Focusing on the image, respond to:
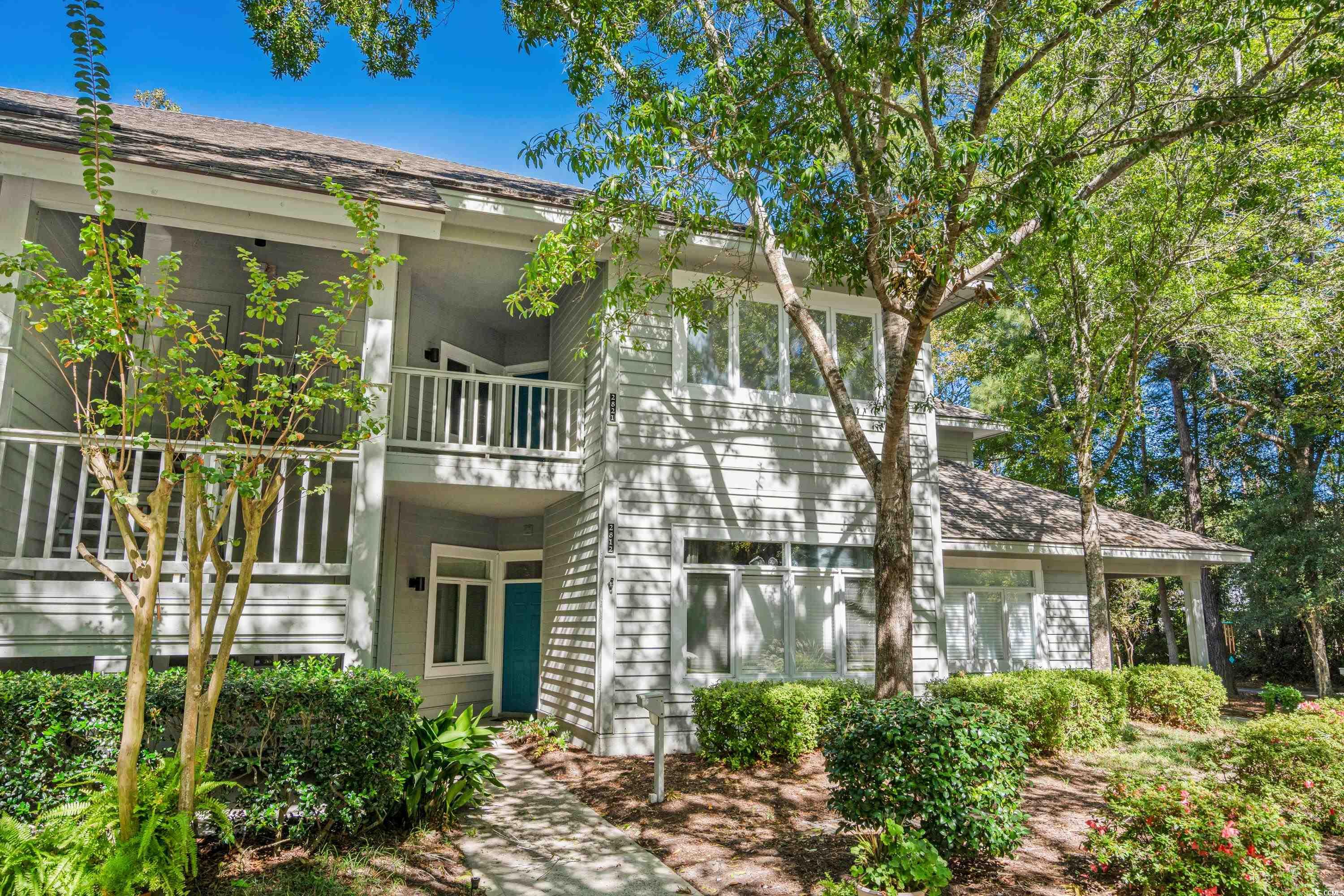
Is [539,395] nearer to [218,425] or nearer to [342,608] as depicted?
[218,425]

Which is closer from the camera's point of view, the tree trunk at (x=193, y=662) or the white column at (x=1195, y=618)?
the tree trunk at (x=193, y=662)

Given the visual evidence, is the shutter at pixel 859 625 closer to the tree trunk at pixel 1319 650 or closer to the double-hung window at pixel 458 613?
the double-hung window at pixel 458 613

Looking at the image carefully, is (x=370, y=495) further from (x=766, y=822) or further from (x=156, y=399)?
(x=766, y=822)

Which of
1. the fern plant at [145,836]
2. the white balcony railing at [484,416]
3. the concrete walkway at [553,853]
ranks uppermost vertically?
the white balcony railing at [484,416]

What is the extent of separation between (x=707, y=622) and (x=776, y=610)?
36.9 inches

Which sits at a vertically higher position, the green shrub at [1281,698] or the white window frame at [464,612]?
the white window frame at [464,612]

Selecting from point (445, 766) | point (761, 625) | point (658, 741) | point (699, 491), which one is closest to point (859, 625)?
point (761, 625)

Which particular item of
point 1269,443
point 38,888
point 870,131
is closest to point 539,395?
point 870,131

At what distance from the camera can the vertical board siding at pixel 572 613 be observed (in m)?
9.53

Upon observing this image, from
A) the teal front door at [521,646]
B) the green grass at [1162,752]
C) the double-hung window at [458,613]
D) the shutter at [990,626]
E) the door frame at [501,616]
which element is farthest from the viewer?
the shutter at [990,626]

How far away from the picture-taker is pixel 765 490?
10188 millimetres

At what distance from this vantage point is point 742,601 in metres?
9.81

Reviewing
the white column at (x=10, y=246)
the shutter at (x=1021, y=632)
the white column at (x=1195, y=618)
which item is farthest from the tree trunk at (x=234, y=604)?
the white column at (x=1195, y=618)

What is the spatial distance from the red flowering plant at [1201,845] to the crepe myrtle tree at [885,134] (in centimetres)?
197
